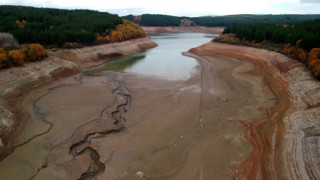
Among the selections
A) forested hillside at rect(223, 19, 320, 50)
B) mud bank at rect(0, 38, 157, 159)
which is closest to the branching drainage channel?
mud bank at rect(0, 38, 157, 159)

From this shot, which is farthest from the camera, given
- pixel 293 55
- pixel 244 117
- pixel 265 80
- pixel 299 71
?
pixel 293 55

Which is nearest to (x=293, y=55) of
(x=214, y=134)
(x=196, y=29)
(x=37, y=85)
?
(x=214, y=134)

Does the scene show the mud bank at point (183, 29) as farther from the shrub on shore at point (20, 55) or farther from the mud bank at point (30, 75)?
the shrub on shore at point (20, 55)

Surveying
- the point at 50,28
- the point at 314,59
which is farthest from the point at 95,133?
the point at 50,28

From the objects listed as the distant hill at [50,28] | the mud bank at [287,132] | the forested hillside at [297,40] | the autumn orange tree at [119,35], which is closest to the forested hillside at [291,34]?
the forested hillside at [297,40]

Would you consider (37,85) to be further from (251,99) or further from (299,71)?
(299,71)

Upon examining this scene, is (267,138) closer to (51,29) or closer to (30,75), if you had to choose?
(30,75)
